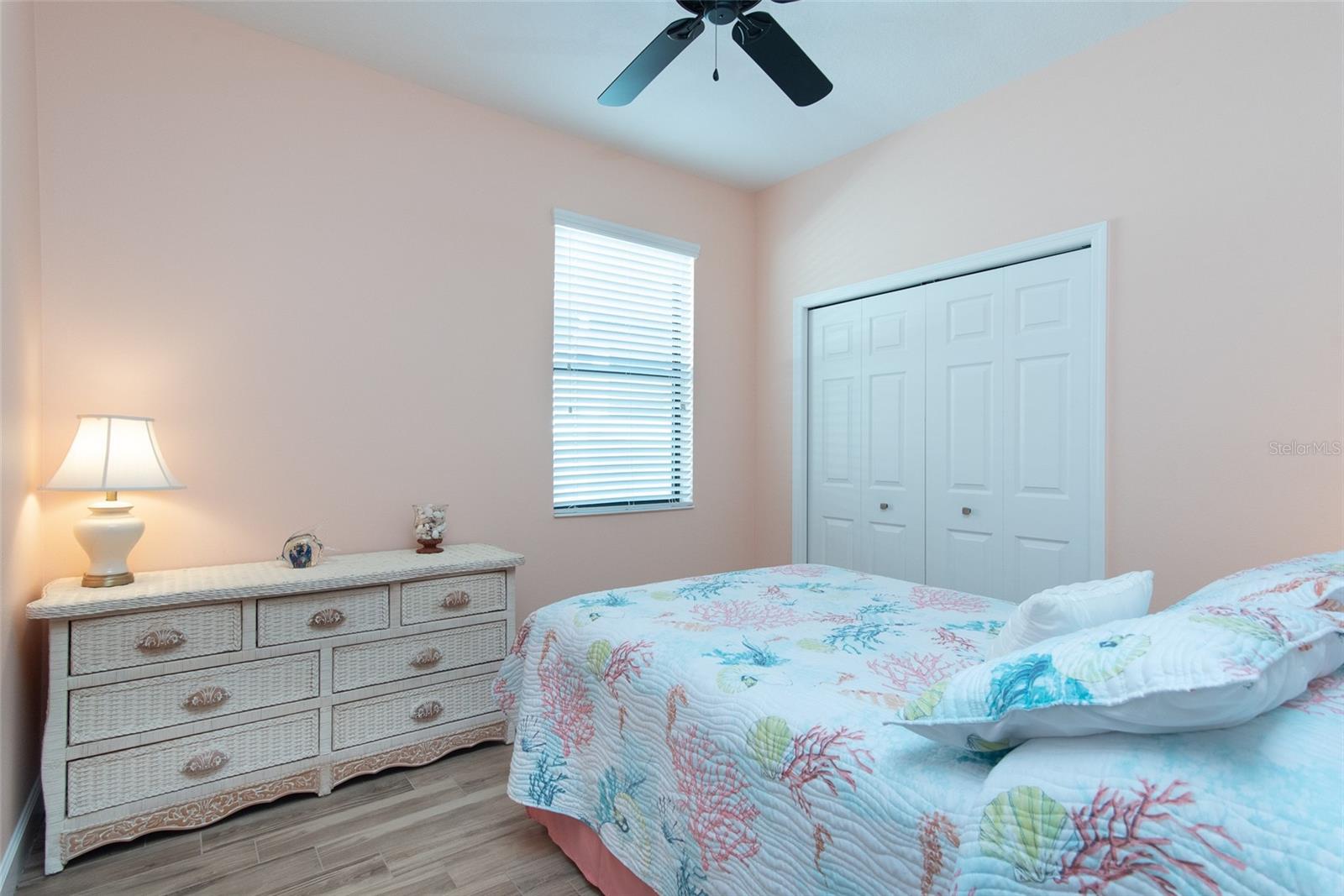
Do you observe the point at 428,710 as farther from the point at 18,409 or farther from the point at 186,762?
the point at 18,409

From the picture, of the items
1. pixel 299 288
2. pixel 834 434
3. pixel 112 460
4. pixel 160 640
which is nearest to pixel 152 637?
pixel 160 640

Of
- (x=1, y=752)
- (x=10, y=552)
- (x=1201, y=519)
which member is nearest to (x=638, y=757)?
(x=1, y=752)

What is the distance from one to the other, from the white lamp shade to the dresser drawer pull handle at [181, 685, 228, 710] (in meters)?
0.65

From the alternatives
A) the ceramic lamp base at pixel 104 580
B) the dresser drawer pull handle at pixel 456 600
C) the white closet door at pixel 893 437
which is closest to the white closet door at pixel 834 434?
the white closet door at pixel 893 437

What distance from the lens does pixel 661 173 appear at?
3.78 m

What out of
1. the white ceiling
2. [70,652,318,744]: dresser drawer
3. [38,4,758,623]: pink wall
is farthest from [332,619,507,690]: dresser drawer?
the white ceiling

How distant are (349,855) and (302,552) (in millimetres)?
1045

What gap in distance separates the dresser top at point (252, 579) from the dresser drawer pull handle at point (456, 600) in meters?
0.08

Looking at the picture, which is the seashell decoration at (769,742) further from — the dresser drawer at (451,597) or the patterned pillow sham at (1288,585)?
the dresser drawer at (451,597)

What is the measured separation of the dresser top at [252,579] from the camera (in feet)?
6.47

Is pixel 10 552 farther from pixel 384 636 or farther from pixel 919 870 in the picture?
pixel 919 870

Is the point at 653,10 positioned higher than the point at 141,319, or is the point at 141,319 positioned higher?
the point at 653,10

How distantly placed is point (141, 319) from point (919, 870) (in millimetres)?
2863

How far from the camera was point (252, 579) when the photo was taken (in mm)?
2268
